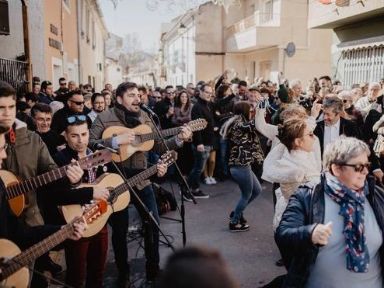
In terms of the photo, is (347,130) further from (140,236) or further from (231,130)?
(140,236)

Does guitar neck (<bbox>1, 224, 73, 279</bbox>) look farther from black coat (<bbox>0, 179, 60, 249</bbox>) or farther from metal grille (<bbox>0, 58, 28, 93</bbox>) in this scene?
metal grille (<bbox>0, 58, 28, 93</bbox>)

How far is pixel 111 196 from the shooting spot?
141 inches

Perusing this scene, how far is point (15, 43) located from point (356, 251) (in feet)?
28.2

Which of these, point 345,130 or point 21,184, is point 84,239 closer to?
point 21,184

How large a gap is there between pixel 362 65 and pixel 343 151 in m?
10.8

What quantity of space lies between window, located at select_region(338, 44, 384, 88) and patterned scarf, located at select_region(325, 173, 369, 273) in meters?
9.82

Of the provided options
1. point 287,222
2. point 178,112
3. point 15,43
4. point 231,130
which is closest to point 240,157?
point 231,130

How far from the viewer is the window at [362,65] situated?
37.2 ft

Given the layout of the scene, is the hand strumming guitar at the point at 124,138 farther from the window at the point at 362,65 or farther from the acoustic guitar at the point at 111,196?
the window at the point at 362,65


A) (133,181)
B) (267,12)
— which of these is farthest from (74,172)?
(267,12)

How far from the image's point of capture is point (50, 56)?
458 inches

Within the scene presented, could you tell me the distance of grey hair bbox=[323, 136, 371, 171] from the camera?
2514 mm

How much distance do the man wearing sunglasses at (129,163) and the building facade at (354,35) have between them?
7.94 meters

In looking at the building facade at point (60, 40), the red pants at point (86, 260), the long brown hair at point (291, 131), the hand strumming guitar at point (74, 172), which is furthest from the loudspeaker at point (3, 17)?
the long brown hair at point (291, 131)
